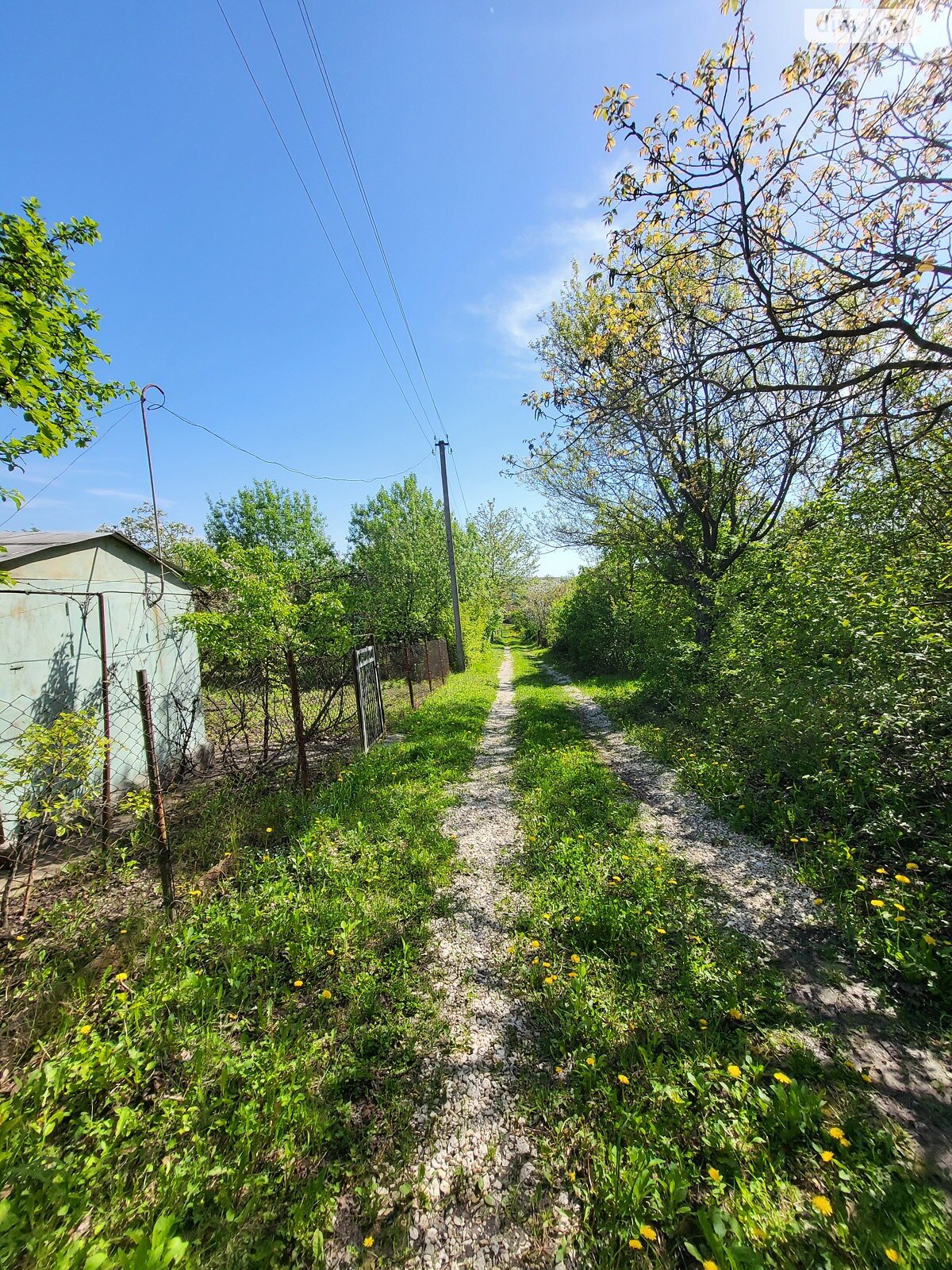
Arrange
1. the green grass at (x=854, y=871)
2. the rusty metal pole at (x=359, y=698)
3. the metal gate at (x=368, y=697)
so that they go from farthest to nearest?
the metal gate at (x=368, y=697)
the rusty metal pole at (x=359, y=698)
the green grass at (x=854, y=871)

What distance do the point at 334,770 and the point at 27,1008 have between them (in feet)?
13.6

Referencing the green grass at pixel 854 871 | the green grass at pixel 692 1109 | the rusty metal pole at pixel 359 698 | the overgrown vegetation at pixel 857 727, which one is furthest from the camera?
the rusty metal pole at pixel 359 698

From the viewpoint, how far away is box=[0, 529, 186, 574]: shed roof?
5.66 meters

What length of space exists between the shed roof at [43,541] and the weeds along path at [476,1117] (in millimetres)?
6283

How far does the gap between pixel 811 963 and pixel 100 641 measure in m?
8.33

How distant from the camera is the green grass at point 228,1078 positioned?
1654 mm

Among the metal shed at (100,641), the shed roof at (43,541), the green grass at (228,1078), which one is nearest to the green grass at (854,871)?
the green grass at (228,1078)

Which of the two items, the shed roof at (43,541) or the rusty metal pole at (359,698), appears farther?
the rusty metal pole at (359,698)

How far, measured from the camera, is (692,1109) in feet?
6.69

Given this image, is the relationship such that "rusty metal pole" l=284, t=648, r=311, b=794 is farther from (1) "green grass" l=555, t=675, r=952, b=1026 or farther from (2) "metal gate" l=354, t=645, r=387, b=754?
(1) "green grass" l=555, t=675, r=952, b=1026

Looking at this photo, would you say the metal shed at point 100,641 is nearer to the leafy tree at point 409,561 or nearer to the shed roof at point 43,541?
the shed roof at point 43,541

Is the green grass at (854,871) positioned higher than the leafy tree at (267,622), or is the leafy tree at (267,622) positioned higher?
the leafy tree at (267,622)

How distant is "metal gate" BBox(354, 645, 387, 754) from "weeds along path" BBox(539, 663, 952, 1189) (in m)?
4.19

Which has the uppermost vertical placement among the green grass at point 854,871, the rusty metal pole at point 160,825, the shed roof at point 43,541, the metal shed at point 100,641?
the shed roof at point 43,541
